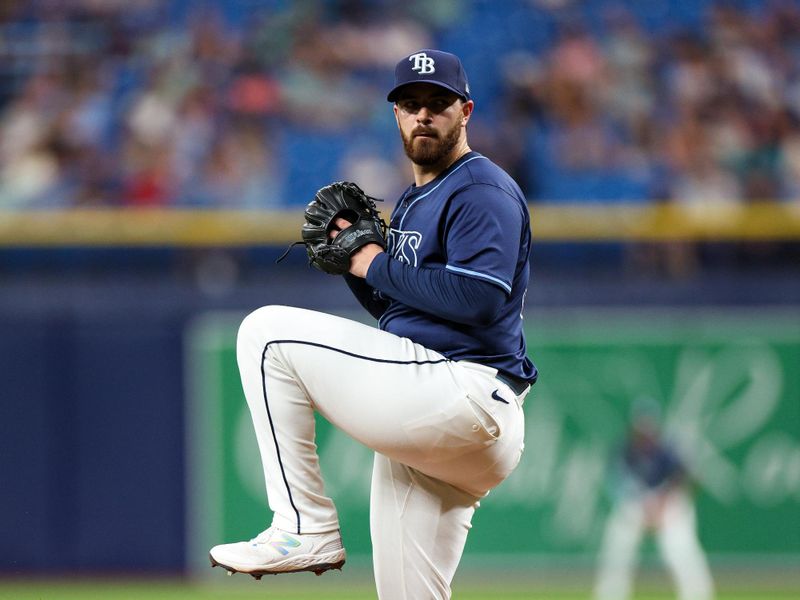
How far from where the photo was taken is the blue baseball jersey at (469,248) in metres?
3.49

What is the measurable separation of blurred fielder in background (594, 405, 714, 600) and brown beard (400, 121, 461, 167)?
6.06 meters

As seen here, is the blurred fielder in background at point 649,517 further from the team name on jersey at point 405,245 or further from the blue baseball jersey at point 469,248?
the team name on jersey at point 405,245

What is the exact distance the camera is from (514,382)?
3.77 m

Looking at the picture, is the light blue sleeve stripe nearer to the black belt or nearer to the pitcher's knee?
the black belt

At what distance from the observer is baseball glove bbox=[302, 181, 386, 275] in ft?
11.9

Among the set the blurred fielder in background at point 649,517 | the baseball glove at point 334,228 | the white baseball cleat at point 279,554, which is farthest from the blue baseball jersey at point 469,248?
the blurred fielder in background at point 649,517

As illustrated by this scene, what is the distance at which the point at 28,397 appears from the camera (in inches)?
369

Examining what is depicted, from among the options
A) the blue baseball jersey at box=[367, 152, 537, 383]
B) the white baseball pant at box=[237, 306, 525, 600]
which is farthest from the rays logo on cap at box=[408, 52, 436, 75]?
the white baseball pant at box=[237, 306, 525, 600]

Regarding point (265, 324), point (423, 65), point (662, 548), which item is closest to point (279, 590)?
point (662, 548)

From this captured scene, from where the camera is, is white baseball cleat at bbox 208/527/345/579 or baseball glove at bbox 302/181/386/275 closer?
white baseball cleat at bbox 208/527/345/579

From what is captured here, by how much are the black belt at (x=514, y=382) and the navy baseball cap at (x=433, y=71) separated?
82 cm

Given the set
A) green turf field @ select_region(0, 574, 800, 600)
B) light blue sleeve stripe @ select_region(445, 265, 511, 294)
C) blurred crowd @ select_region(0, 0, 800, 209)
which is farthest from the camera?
blurred crowd @ select_region(0, 0, 800, 209)

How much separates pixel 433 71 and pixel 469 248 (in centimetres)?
52

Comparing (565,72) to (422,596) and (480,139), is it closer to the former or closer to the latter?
(480,139)
